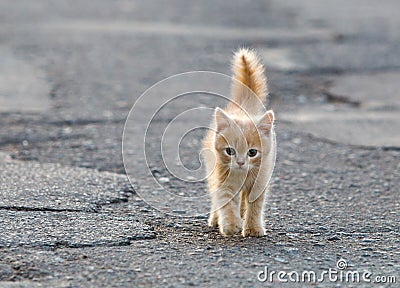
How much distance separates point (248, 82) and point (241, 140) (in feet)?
2.16

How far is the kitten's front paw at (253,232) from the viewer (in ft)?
15.3

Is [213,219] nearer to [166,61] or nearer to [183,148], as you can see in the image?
[183,148]

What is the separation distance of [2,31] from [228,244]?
350 inches

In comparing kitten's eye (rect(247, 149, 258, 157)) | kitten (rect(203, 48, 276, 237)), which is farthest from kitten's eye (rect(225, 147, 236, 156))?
kitten's eye (rect(247, 149, 258, 157))

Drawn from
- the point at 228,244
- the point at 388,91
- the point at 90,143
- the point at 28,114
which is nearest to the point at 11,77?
the point at 28,114

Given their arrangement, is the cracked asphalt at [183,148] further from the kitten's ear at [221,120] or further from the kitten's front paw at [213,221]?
the kitten's ear at [221,120]

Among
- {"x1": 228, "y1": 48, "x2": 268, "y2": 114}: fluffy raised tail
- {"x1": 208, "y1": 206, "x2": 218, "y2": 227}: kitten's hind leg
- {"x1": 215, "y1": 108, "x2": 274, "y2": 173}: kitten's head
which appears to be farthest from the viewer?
{"x1": 228, "y1": 48, "x2": 268, "y2": 114}: fluffy raised tail

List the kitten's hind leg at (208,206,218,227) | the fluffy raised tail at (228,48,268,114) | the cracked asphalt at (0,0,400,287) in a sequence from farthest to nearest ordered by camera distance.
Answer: the fluffy raised tail at (228,48,268,114) < the kitten's hind leg at (208,206,218,227) < the cracked asphalt at (0,0,400,287)

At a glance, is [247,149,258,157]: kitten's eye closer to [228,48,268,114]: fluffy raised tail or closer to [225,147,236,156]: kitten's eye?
[225,147,236,156]: kitten's eye

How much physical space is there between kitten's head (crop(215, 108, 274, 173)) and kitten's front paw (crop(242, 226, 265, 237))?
0.36 m

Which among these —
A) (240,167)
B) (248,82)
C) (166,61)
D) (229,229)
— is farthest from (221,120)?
(166,61)

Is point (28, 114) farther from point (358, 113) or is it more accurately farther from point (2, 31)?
point (2, 31)

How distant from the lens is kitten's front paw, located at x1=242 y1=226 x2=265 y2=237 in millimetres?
4664

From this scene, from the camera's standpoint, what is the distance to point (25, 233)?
4.48 meters
